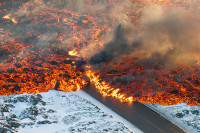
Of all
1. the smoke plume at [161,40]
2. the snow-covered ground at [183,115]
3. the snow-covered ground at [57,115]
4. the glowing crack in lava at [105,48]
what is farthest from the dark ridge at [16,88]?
the snow-covered ground at [183,115]

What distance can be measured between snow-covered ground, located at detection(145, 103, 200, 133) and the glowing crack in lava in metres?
1.04

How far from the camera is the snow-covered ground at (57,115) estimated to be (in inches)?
862

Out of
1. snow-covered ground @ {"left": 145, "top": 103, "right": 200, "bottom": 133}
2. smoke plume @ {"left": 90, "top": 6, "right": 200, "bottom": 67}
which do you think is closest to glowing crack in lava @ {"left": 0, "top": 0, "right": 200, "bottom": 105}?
smoke plume @ {"left": 90, "top": 6, "right": 200, "bottom": 67}

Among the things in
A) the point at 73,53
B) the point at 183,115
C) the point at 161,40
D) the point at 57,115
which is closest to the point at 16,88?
the point at 57,115

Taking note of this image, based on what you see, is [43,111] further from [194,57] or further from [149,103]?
[194,57]

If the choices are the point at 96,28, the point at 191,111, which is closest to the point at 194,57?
the point at 191,111

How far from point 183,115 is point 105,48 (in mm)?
19042

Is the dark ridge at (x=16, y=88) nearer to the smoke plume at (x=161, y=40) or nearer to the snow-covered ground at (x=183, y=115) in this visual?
the smoke plume at (x=161, y=40)

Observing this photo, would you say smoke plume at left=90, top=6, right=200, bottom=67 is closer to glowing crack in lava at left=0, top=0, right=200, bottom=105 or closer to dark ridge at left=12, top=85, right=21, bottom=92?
glowing crack in lava at left=0, top=0, right=200, bottom=105

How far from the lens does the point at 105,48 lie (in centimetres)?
3722

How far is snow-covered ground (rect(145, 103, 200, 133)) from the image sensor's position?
23.5 meters

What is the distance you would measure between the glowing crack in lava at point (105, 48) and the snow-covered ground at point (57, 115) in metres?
2.30

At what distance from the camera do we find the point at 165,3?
54625mm

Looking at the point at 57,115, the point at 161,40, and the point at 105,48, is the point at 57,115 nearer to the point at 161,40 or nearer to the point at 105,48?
the point at 105,48
